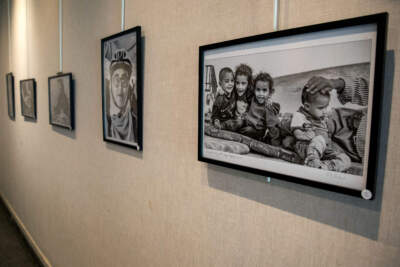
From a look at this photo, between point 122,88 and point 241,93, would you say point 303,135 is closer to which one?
point 241,93

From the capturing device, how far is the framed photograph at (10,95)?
10.6ft

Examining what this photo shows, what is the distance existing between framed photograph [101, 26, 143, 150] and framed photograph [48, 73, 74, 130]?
0.52 metres

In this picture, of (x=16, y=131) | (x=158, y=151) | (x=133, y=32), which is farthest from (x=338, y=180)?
(x=16, y=131)

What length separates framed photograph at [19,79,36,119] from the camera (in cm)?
249

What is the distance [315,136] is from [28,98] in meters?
2.80

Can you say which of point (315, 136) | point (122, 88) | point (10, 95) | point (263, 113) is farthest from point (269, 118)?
point (10, 95)

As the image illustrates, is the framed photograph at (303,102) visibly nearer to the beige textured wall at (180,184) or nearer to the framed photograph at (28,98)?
the beige textured wall at (180,184)

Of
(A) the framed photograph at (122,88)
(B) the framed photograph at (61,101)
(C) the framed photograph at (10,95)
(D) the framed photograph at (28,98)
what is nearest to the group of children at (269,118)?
(A) the framed photograph at (122,88)

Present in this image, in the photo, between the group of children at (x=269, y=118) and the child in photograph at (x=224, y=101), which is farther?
the child in photograph at (x=224, y=101)

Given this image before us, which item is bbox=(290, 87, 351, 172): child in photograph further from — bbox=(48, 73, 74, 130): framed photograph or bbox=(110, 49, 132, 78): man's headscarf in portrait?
bbox=(48, 73, 74, 130): framed photograph

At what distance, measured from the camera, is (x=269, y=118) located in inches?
27.1

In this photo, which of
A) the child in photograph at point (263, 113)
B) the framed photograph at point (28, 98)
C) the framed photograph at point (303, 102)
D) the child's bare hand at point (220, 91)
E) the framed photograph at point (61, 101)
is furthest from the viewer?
the framed photograph at point (28, 98)

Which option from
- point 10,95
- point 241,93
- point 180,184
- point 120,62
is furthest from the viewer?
point 10,95

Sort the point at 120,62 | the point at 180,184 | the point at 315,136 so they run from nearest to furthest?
the point at 315,136 → the point at 180,184 → the point at 120,62
